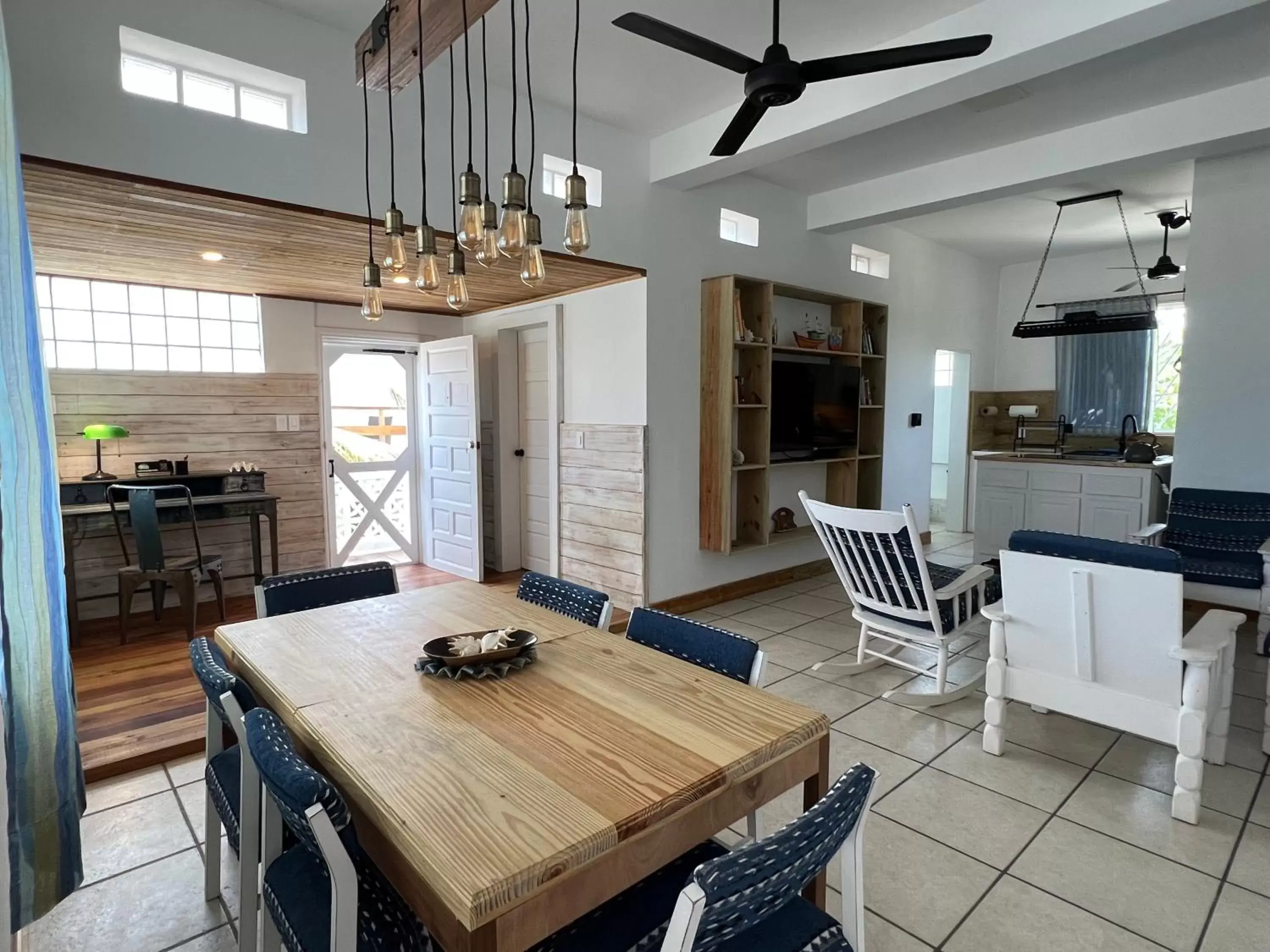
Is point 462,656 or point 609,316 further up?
point 609,316

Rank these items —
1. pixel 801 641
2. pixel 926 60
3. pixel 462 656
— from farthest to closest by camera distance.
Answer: pixel 801 641, pixel 926 60, pixel 462 656

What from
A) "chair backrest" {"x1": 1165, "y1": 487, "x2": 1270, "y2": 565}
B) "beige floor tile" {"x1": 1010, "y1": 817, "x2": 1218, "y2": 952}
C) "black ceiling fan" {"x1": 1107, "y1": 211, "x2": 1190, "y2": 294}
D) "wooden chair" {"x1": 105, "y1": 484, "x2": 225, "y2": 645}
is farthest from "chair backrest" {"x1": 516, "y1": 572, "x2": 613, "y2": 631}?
"black ceiling fan" {"x1": 1107, "y1": 211, "x2": 1190, "y2": 294}

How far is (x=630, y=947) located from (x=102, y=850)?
1.99 m

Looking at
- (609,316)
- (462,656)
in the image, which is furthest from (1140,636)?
(609,316)

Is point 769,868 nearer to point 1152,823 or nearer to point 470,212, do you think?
point 470,212

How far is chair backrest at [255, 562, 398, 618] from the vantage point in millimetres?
2338

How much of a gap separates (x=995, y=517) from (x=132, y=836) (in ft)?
19.4

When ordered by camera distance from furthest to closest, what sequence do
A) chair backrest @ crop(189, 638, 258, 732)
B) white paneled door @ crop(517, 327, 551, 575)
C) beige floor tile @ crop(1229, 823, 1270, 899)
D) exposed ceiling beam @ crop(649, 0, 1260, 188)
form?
white paneled door @ crop(517, 327, 551, 575)
exposed ceiling beam @ crop(649, 0, 1260, 188)
beige floor tile @ crop(1229, 823, 1270, 899)
chair backrest @ crop(189, 638, 258, 732)

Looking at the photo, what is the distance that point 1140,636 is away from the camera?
226cm

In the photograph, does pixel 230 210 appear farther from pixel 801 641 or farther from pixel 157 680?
pixel 801 641

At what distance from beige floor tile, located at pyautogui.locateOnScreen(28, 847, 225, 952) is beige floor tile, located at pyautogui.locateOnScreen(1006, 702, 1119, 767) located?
297 cm

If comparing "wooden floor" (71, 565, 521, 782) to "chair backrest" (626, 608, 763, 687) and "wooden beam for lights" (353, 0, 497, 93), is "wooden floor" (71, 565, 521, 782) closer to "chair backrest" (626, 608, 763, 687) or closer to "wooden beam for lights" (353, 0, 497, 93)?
"chair backrest" (626, 608, 763, 687)

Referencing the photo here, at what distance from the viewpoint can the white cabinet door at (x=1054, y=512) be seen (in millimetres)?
5211

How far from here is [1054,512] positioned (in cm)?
532
